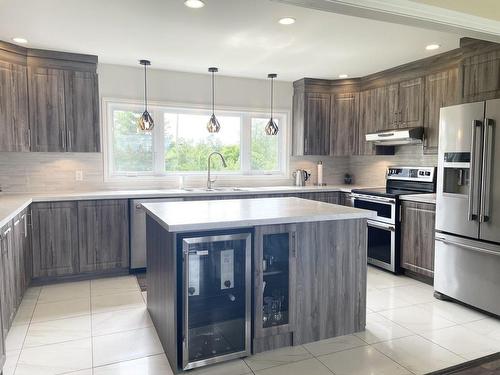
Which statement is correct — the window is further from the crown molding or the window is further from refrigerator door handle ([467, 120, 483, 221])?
the crown molding

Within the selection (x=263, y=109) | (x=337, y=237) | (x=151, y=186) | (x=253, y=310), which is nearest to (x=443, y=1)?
(x=337, y=237)

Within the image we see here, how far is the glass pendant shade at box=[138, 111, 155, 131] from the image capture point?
14.3 ft

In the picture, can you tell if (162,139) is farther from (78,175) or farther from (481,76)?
(481,76)

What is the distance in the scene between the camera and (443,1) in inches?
84.0

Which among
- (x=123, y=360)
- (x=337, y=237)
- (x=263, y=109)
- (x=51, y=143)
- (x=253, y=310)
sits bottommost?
(x=123, y=360)

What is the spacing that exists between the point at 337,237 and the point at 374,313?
94 centimetres

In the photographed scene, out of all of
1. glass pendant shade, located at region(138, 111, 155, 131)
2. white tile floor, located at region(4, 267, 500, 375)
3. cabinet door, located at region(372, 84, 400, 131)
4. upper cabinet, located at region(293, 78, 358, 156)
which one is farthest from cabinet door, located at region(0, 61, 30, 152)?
cabinet door, located at region(372, 84, 400, 131)

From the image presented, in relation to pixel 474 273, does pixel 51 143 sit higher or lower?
higher

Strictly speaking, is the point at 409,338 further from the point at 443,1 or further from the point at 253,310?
the point at 443,1

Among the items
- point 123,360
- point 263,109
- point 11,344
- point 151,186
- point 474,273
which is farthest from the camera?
point 263,109

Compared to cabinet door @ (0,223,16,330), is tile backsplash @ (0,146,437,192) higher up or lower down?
higher up

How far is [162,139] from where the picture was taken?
4852mm

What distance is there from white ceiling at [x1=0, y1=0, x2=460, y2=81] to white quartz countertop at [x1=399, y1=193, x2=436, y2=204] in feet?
5.06

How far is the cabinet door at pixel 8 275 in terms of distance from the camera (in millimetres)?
2482
